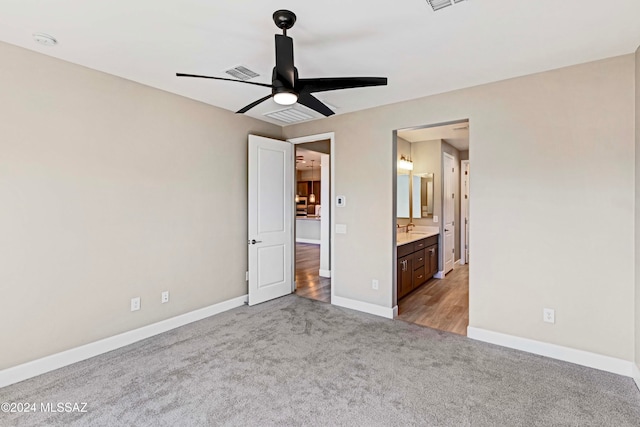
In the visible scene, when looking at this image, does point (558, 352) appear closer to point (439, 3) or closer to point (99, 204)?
point (439, 3)

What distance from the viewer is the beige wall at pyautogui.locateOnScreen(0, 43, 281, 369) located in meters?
2.39

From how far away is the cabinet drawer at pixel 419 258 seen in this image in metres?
4.69

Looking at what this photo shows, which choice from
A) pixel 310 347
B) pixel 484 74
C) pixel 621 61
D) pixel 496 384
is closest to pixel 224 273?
pixel 310 347

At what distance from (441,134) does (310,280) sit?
11.2 ft

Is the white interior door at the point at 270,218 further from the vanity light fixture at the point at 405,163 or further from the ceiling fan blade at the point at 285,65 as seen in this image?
the ceiling fan blade at the point at 285,65

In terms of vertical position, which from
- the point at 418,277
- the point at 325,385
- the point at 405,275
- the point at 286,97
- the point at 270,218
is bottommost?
the point at 325,385

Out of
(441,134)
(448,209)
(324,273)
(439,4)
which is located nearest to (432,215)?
(448,209)

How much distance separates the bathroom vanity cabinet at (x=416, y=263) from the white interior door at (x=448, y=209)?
424mm

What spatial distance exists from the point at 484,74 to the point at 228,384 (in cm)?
346

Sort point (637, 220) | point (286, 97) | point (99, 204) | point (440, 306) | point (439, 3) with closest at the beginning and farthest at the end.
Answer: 1. point (439, 3)
2. point (286, 97)
3. point (637, 220)
4. point (99, 204)
5. point (440, 306)

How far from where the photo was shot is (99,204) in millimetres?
2824

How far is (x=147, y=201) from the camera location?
3174mm

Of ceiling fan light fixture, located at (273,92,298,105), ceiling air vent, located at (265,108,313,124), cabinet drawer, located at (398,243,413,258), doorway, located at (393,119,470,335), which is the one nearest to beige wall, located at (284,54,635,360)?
cabinet drawer, located at (398,243,413,258)

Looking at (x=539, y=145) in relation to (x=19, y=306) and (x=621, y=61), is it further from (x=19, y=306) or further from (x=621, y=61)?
(x=19, y=306)
